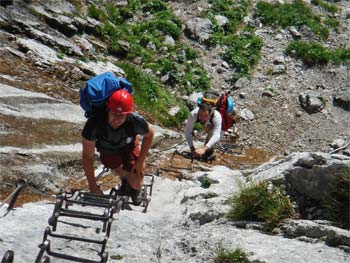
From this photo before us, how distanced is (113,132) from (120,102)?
2.30ft

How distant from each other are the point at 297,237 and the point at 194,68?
14.9 metres

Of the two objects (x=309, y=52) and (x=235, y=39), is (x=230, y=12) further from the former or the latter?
(x=309, y=52)

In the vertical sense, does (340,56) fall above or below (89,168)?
below

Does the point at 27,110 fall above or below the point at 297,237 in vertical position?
below

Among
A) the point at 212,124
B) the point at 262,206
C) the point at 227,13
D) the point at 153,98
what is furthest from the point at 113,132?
the point at 227,13

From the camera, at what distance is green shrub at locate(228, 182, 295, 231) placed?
5.88 meters

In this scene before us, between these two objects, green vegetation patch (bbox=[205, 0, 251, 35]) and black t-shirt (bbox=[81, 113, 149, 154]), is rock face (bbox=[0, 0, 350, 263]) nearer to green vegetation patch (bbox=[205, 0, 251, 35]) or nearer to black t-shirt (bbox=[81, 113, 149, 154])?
green vegetation patch (bbox=[205, 0, 251, 35])

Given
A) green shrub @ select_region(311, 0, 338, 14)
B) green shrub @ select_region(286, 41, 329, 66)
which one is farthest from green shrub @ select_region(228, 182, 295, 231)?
green shrub @ select_region(311, 0, 338, 14)

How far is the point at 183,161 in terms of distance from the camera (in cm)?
1274

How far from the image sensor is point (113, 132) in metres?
6.61

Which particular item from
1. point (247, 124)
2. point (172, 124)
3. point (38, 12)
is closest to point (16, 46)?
point (38, 12)

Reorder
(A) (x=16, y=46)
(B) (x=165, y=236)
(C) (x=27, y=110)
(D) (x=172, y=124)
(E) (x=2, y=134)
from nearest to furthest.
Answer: (B) (x=165, y=236) < (E) (x=2, y=134) < (C) (x=27, y=110) < (A) (x=16, y=46) < (D) (x=172, y=124)

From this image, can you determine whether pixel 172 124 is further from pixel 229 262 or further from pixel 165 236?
pixel 229 262

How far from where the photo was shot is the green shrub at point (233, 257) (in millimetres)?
5113
